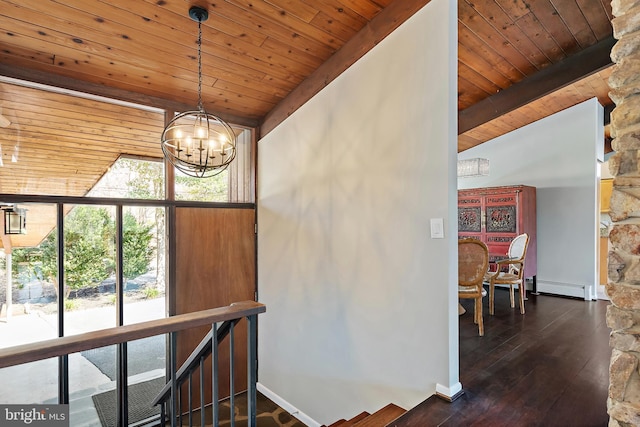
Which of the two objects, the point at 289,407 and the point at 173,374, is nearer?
the point at 173,374

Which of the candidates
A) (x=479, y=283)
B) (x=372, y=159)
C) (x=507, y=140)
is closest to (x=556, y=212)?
(x=507, y=140)

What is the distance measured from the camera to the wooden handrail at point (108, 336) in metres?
0.99

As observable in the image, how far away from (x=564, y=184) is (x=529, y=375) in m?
3.60

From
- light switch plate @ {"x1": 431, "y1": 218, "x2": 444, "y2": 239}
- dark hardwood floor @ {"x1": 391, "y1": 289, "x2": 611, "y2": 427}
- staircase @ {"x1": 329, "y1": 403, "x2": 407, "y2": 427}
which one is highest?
light switch plate @ {"x1": 431, "y1": 218, "x2": 444, "y2": 239}

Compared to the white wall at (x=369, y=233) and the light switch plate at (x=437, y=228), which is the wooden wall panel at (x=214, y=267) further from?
the light switch plate at (x=437, y=228)

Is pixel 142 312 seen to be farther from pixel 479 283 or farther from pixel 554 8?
pixel 554 8

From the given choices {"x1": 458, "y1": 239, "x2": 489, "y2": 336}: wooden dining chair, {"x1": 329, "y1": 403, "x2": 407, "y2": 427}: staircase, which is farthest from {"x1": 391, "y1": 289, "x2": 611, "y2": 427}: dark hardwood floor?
{"x1": 458, "y1": 239, "x2": 489, "y2": 336}: wooden dining chair

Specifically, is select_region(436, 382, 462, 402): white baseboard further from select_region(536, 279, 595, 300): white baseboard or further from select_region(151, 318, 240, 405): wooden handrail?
select_region(536, 279, 595, 300): white baseboard

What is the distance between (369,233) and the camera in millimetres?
2703

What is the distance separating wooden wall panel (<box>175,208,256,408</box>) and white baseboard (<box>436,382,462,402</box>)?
2.53 meters

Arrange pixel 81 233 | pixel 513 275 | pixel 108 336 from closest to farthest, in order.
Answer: pixel 108 336, pixel 81 233, pixel 513 275

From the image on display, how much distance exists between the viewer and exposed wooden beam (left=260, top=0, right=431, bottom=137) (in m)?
2.47
